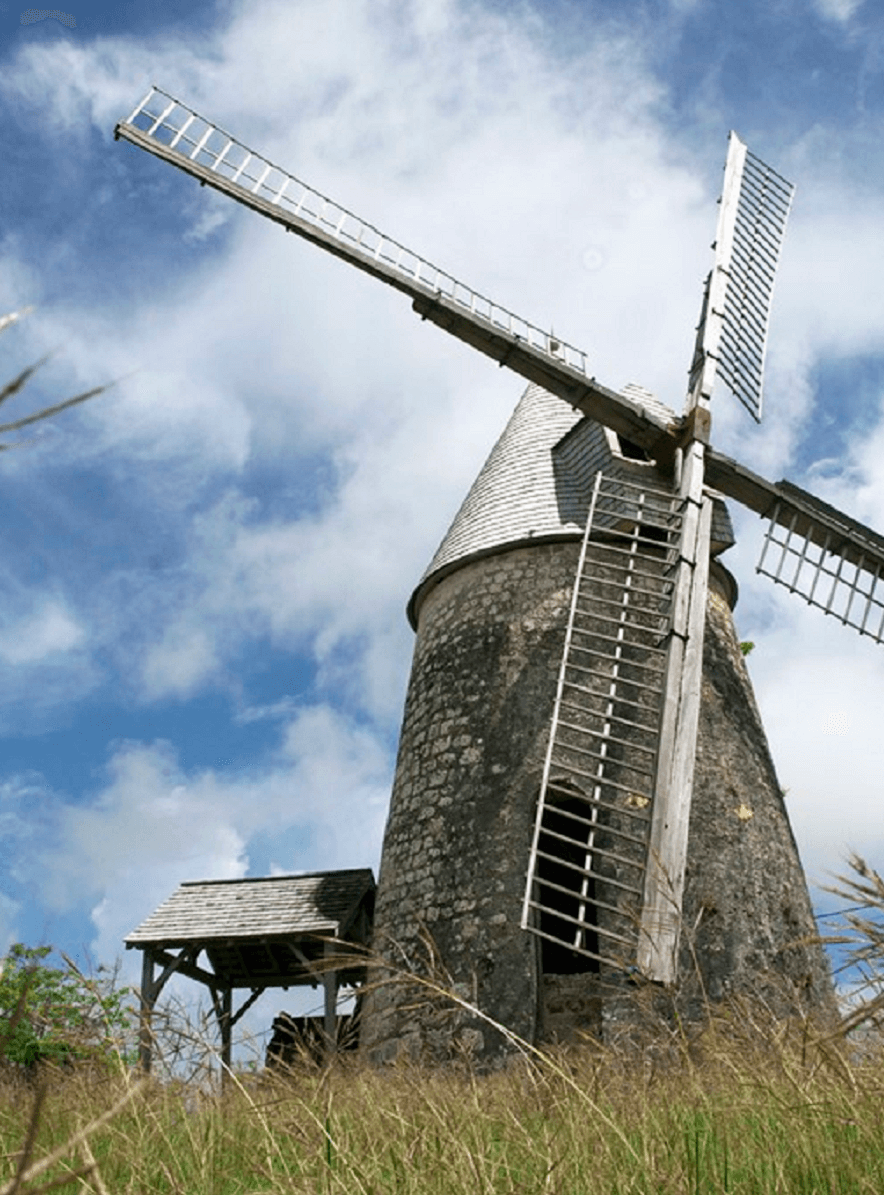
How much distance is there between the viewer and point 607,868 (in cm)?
1078

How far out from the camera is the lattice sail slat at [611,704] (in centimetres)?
1048

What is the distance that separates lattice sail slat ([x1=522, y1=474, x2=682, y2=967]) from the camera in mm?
10484

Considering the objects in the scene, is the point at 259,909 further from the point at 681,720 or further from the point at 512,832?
the point at 681,720

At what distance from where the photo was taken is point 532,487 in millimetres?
13125

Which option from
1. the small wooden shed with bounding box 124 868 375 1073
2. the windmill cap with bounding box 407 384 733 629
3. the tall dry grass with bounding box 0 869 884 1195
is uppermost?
the windmill cap with bounding box 407 384 733 629

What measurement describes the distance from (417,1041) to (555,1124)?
7692 mm

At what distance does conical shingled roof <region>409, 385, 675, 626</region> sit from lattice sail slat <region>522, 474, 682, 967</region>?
0.44 metres

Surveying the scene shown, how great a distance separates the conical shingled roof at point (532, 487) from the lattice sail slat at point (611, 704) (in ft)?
1.43

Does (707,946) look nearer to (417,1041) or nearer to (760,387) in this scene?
(417,1041)

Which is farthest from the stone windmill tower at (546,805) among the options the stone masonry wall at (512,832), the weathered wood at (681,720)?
the weathered wood at (681,720)

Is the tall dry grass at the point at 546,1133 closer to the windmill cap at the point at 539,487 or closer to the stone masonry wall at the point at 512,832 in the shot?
the stone masonry wall at the point at 512,832

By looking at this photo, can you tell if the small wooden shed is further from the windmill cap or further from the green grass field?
the green grass field

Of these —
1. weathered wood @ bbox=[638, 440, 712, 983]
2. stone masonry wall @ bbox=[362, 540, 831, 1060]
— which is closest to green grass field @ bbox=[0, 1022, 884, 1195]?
weathered wood @ bbox=[638, 440, 712, 983]

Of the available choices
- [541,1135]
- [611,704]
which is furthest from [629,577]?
[541,1135]
